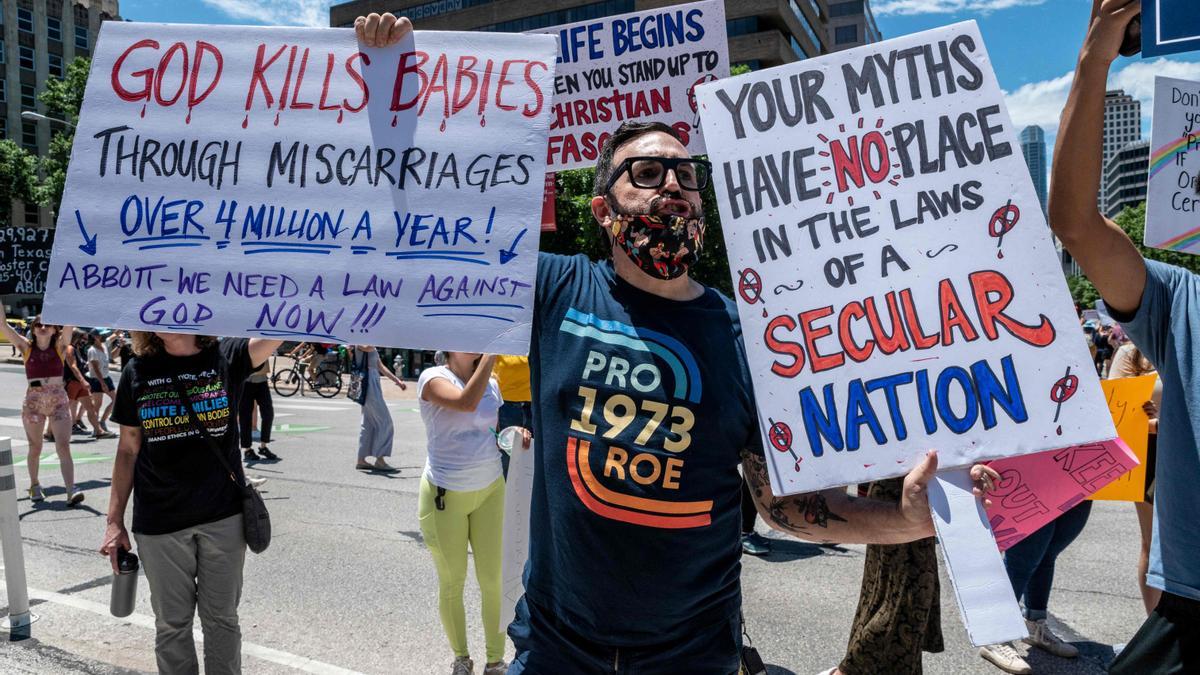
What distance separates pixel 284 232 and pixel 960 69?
1.76m

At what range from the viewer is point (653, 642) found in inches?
72.4

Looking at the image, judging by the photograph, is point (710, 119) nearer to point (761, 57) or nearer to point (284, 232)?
point (284, 232)

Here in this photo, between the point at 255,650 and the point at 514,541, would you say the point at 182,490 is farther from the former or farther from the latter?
the point at 255,650

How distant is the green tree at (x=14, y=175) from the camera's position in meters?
48.2

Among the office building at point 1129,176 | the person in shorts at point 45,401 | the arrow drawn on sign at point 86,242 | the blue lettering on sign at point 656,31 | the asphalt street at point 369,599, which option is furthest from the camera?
the office building at point 1129,176

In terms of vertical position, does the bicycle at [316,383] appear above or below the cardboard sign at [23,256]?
below

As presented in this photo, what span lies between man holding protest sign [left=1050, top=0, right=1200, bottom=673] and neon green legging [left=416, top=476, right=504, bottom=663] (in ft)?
8.80

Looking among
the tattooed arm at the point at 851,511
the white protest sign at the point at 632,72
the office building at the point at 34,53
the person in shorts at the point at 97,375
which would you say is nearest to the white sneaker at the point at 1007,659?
the tattooed arm at the point at 851,511

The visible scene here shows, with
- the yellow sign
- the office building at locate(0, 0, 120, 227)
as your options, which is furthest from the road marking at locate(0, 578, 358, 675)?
the office building at locate(0, 0, 120, 227)

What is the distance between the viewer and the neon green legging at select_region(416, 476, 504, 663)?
386 centimetres

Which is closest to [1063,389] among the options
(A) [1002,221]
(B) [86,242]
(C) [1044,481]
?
(C) [1044,481]

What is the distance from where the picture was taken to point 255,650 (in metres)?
4.30

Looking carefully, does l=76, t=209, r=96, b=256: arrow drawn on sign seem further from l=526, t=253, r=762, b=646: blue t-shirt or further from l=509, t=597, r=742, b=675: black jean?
l=509, t=597, r=742, b=675: black jean

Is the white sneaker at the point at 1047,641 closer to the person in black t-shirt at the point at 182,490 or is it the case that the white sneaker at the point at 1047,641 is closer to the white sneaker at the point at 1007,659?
the white sneaker at the point at 1007,659
